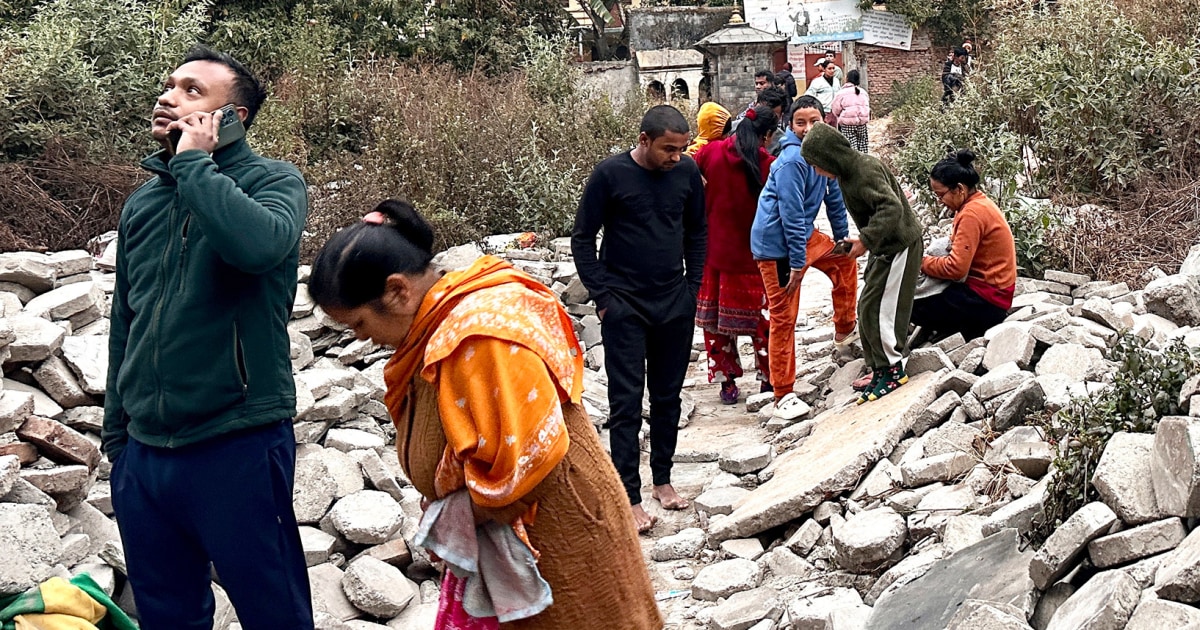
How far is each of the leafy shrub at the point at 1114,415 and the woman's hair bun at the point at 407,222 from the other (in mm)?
2265

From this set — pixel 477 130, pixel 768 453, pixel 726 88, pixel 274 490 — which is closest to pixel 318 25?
pixel 477 130

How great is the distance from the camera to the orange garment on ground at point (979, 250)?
6242 millimetres

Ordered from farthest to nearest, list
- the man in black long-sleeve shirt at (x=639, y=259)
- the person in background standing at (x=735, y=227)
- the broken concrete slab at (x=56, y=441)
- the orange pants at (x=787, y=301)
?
the person in background standing at (x=735, y=227) → the orange pants at (x=787, y=301) → the man in black long-sleeve shirt at (x=639, y=259) → the broken concrete slab at (x=56, y=441)

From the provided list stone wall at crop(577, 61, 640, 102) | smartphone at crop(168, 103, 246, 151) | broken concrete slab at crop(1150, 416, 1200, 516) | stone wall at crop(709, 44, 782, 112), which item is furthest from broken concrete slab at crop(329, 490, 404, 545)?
stone wall at crop(709, 44, 782, 112)

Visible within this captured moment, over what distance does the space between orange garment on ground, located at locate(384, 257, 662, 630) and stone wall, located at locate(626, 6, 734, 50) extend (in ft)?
70.6

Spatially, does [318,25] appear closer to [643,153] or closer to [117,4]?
[117,4]

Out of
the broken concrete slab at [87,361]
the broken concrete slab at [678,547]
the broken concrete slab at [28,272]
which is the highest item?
the broken concrete slab at [28,272]

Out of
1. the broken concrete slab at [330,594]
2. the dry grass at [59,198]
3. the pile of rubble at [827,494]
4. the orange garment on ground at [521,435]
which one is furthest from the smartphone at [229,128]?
the dry grass at [59,198]

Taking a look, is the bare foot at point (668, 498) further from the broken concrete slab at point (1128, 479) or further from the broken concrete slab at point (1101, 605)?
the broken concrete slab at point (1101, 605)

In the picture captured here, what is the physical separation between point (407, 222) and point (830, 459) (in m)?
3.41

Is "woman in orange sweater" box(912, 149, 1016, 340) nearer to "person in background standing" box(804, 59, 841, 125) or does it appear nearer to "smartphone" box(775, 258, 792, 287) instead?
"smartphone" box(775, 258, 792, 287)

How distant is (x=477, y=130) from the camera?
409 inches

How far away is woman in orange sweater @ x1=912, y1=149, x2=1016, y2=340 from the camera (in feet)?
20.5

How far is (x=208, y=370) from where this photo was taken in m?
2.82
